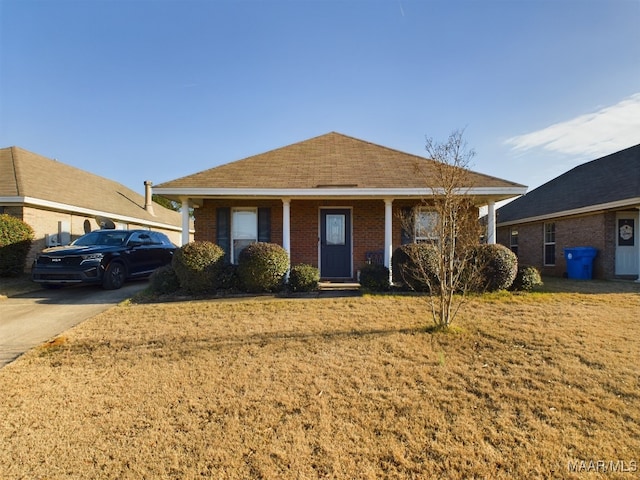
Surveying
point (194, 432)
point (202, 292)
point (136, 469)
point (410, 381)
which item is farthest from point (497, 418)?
point (202, 292)

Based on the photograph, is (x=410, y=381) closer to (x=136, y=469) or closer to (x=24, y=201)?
(x=136, y=469)

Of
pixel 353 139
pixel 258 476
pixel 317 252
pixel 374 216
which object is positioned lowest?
pixel 258 476

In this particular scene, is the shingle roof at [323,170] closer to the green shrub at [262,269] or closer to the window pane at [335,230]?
the window pane at [335,230]

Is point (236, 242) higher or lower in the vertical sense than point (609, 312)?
higher

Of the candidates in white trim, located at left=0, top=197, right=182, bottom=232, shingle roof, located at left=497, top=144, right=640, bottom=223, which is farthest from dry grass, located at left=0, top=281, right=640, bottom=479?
white trim, located at left=0, top=197, right=182, bottom=232

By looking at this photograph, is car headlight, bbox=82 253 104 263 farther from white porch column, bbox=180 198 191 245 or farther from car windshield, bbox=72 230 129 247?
white porch column, bbox=180 198 191 245

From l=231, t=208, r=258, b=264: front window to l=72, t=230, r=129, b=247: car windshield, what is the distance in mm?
3475

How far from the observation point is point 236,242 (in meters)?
10.8

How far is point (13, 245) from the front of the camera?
10695 mm

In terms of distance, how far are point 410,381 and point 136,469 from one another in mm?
2725

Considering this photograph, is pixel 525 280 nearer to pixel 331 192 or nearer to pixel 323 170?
pixel 331 192

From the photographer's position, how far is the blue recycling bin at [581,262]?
470 inches

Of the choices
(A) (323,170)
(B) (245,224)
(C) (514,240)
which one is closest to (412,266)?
(A) (323,170)

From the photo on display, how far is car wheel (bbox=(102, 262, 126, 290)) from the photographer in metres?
9.32
